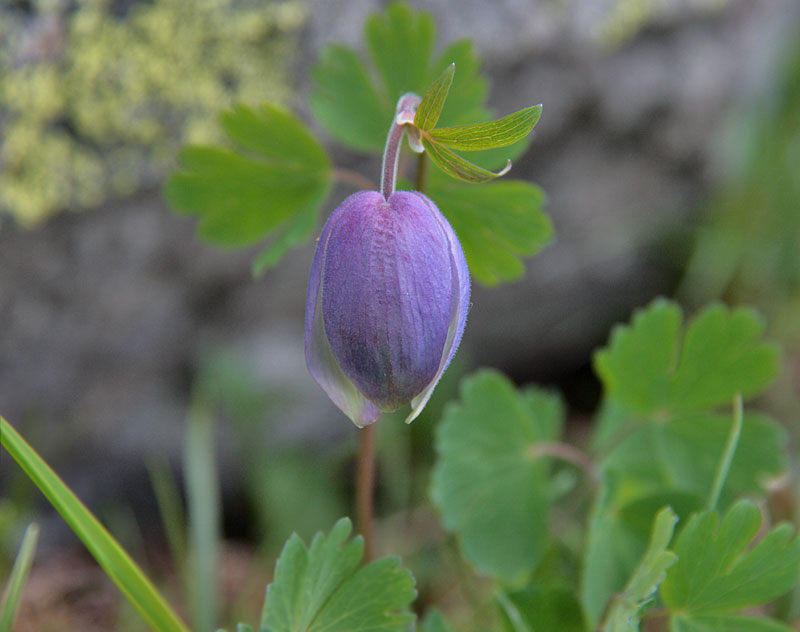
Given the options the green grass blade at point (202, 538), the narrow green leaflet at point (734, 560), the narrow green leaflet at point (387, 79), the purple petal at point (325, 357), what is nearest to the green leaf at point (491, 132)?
the purple petal at point (325, 357)

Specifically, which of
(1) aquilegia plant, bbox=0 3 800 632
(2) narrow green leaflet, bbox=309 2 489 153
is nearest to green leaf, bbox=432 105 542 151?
(1) aquilegia plant, bbox=0 3 800 632

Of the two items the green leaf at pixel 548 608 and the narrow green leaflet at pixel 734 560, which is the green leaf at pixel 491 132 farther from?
the green leaf at pixel 548 608

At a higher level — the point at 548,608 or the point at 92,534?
the point at 92,534

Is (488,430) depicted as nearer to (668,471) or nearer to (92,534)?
(668,471)

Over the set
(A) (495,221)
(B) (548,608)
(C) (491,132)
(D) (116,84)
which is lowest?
(B) (548,608)

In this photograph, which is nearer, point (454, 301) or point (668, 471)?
point (454, 301)

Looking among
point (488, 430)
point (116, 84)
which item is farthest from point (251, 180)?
point (488, 430)

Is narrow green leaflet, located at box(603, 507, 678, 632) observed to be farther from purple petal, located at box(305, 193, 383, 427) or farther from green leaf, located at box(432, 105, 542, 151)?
green leaf, located at box(432, 105, 542, 151)

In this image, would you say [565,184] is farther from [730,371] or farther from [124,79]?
[124,79]
